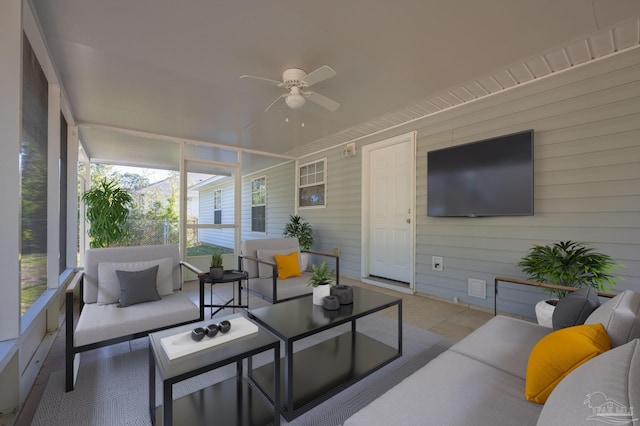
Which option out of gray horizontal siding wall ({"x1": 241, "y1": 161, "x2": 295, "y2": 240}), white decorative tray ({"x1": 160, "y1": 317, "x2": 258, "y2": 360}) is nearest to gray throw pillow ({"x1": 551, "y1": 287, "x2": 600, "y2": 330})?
white decorative tray ({"x1": 160, "y1": 317, "x2": 258, "y2": 360})

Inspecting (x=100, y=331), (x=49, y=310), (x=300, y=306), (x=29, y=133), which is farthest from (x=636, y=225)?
(x=49, y=310)

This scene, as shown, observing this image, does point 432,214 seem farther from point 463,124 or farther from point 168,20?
point 168,20

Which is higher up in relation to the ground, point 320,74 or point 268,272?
point 320,74

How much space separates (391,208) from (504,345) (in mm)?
3077

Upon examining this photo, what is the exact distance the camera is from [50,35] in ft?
7.66

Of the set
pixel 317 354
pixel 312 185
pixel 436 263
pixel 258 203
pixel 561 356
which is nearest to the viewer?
pixel 561 356

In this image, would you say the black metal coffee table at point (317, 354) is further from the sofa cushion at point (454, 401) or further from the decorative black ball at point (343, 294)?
the sofa cushion at point (454, 401)

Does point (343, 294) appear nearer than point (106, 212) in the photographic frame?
Yes

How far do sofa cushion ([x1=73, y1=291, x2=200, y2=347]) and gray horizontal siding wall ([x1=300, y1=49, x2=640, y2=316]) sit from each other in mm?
3203

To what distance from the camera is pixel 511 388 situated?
4.21 feet

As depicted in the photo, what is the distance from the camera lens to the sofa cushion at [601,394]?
59cm

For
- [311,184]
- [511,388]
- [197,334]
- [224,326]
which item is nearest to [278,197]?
[311,184]

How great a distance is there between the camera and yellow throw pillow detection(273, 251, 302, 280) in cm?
356

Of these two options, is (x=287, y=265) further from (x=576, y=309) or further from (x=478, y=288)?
(x=576, y=309)
